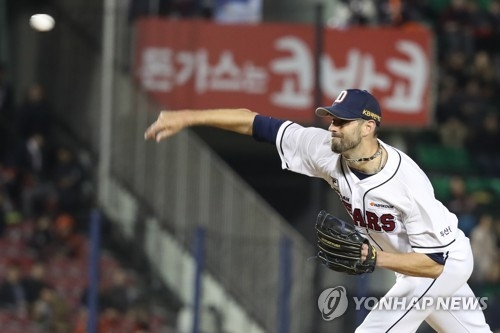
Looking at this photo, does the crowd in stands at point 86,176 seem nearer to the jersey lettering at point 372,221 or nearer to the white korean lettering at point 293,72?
the white korean lettering at point 293,72

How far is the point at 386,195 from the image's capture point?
25.5ft

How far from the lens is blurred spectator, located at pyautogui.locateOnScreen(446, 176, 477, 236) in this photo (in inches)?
685

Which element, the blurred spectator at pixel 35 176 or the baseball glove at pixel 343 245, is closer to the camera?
the baseball glove at pixel 343 245

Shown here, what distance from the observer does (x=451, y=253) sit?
8.14m

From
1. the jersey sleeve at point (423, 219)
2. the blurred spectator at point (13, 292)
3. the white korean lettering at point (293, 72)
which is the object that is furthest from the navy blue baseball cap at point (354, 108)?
the white korean lettering at point (293, 72)

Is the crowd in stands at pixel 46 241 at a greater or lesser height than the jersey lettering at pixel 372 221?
lesser

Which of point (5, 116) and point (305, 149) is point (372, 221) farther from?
point (5, 116)

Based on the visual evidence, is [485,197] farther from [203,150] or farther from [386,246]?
[386,246]

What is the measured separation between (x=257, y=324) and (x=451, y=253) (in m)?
6.24

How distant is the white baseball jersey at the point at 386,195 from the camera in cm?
777

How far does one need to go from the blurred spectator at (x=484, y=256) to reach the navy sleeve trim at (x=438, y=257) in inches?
362

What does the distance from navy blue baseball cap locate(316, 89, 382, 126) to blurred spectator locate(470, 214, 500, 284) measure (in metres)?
9.48

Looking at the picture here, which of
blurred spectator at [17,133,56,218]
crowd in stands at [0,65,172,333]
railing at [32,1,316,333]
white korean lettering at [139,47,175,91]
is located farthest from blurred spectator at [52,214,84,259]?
white korean lettering at [139,47,175,91]

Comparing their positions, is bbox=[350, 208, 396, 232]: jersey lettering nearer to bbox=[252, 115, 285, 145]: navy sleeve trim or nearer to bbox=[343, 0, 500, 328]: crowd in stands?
bbox=[252, 115, 285, 145]: navy sleeve trim
